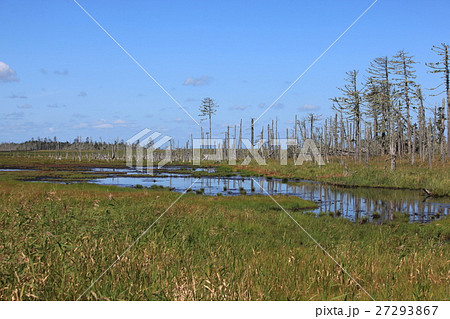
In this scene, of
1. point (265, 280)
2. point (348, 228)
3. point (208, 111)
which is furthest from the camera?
point (208, 111)

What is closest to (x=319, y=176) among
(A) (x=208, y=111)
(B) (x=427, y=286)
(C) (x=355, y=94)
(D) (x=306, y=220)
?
(C) (x=355, y=94)

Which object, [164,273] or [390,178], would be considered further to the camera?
[390,178]

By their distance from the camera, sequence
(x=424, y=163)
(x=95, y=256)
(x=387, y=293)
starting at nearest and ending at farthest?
(x=387, y=293), (x=95, y=256), (x=424, y=163)

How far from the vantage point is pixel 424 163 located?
54375 mm

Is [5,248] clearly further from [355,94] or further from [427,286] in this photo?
[355,94]

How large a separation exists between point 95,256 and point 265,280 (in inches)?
105

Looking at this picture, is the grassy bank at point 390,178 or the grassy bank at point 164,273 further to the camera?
the grassy bank at point 390,178

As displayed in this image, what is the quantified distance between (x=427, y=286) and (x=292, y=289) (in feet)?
6.63

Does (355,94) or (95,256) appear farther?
(355,94)

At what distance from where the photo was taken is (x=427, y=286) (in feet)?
18.9

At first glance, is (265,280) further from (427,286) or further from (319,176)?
(319,176)

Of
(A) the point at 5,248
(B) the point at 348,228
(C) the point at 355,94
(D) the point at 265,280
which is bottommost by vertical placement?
(B) the point at 348,228

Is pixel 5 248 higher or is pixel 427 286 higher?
pixel 5 248

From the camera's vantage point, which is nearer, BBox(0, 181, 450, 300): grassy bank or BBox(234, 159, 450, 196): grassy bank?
BBox(0, 181, 450, 300): grassy bank
